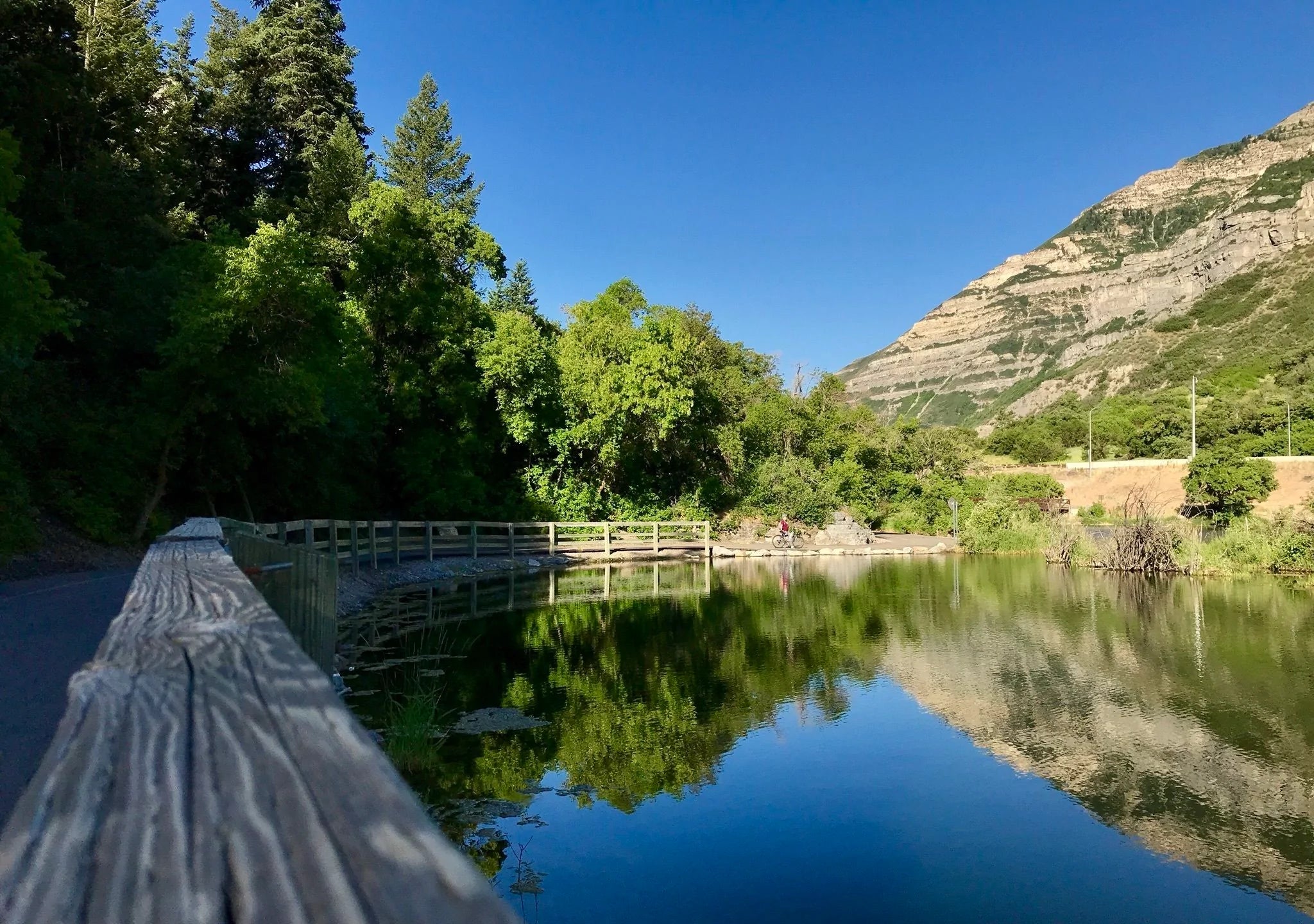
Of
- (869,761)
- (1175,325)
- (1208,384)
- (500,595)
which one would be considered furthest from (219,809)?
(1175,325)

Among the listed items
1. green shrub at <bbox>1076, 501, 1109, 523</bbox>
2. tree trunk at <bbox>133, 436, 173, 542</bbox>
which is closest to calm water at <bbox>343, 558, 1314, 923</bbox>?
tree trunk at <bbox>133, 436, 173, 542</bbox>

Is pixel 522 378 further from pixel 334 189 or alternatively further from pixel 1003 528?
pixel 1003 528

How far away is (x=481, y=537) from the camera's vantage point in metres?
26.2

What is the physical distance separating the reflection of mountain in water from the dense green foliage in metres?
12.9

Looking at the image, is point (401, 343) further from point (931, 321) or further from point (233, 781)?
point (931, 321)

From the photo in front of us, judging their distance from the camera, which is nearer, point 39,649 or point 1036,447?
point 39,649

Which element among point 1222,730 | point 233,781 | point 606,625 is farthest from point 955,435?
point 233,781

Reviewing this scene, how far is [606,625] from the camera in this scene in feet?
48.5

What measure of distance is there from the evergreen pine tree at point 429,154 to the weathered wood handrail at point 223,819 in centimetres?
4355

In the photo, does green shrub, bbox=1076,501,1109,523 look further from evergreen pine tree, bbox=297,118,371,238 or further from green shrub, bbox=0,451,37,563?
green shrub, bbox=0,451,37,563

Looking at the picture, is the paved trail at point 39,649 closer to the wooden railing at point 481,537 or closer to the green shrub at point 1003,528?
the wooden railing at point 481,537

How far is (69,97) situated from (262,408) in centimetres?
954

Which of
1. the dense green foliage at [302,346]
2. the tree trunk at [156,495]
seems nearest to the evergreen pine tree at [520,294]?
the dense green foliage at [302,346]

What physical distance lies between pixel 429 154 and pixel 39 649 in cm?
3984
